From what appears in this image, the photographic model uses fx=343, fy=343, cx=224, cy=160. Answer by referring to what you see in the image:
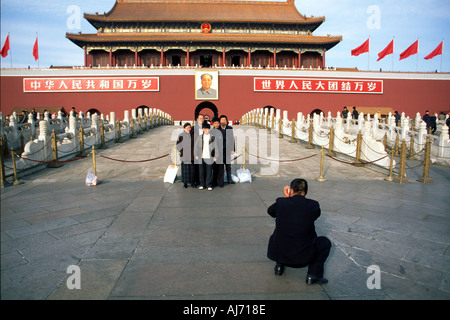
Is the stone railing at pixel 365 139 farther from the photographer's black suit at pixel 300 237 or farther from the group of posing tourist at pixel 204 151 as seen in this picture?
the photographer's black suit at pixel 300 237

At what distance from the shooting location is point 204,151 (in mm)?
6246

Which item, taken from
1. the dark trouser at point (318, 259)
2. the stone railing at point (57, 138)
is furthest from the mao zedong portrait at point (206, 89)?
the dark trouser at point (318, 259)

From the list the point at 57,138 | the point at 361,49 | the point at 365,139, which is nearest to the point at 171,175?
the point at 57,138

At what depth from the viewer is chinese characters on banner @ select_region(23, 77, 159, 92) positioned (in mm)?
24125

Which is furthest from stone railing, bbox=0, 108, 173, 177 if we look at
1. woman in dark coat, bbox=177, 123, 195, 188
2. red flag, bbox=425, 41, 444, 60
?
red flag, bbox=425, 41, 444, 60

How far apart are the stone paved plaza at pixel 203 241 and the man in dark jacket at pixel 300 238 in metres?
0.18

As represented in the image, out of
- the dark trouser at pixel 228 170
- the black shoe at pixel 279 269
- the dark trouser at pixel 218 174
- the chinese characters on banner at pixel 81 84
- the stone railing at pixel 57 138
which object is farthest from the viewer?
the chinese characters on banner at pixel 81 84

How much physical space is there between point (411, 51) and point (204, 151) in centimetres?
2236

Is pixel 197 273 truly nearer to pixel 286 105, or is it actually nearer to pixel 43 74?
pixel 286 105

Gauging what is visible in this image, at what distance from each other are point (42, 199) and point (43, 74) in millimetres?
21948

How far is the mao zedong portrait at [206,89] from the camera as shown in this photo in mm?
24469

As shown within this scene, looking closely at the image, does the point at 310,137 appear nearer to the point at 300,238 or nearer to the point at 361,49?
the point at 300,238

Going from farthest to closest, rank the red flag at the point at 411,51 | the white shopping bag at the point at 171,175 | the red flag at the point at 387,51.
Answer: the red flag at the point at 387,51 < the red flag at the point at 411,51 < the white shopping bag at the point at 171,175

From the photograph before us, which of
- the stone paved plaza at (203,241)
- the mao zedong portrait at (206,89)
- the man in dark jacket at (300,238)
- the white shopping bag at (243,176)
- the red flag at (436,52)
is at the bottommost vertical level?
the stone paved plaza at (203,241)
